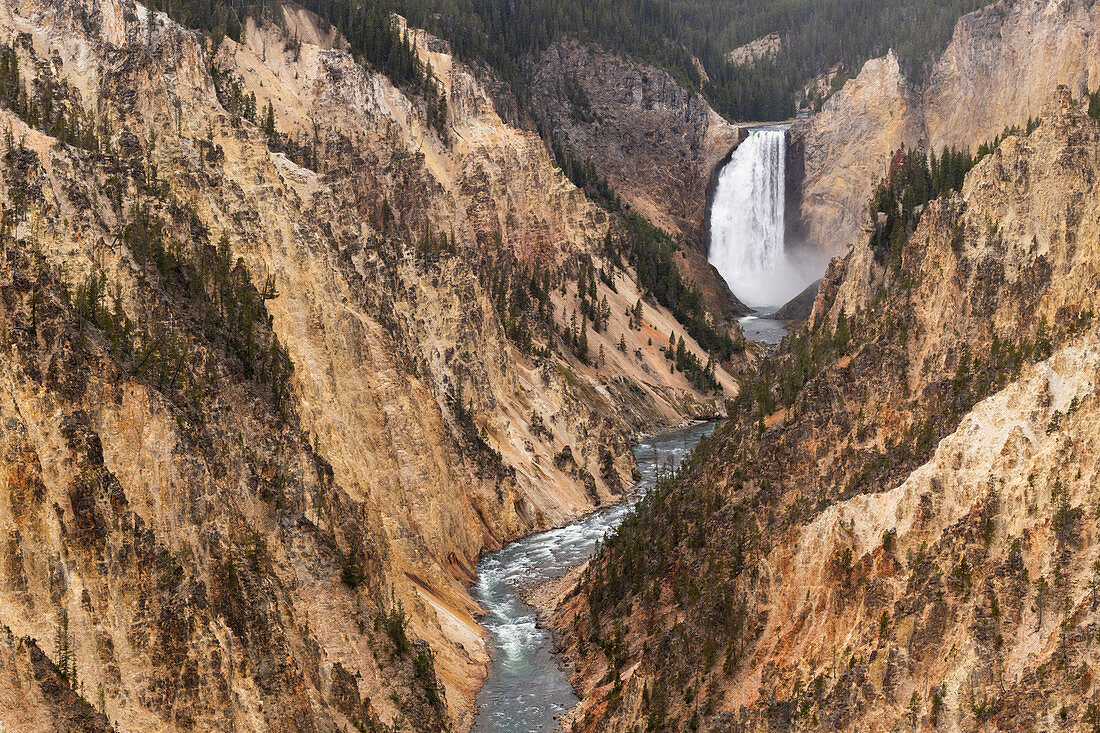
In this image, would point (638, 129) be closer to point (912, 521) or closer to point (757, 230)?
point (757, 230)

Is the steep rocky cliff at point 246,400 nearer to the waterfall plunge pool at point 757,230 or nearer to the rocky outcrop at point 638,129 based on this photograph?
the rocky outcrop at point 638,129

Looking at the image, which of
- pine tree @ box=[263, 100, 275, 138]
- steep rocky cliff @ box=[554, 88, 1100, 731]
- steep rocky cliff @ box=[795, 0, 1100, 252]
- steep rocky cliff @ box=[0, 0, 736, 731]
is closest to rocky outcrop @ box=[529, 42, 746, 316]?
steep rocky cliff @ box=[795, 0, 1100, 252]

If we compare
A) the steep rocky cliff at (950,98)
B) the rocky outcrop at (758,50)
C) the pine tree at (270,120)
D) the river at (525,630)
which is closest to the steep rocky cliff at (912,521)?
the river at (525,630)

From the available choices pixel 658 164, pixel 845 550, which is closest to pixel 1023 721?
pixel 845 550

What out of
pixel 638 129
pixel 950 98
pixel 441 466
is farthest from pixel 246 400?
pixel 638 129

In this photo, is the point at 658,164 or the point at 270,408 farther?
the point at 658,164

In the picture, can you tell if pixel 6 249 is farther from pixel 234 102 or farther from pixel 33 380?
pixel 234 102
